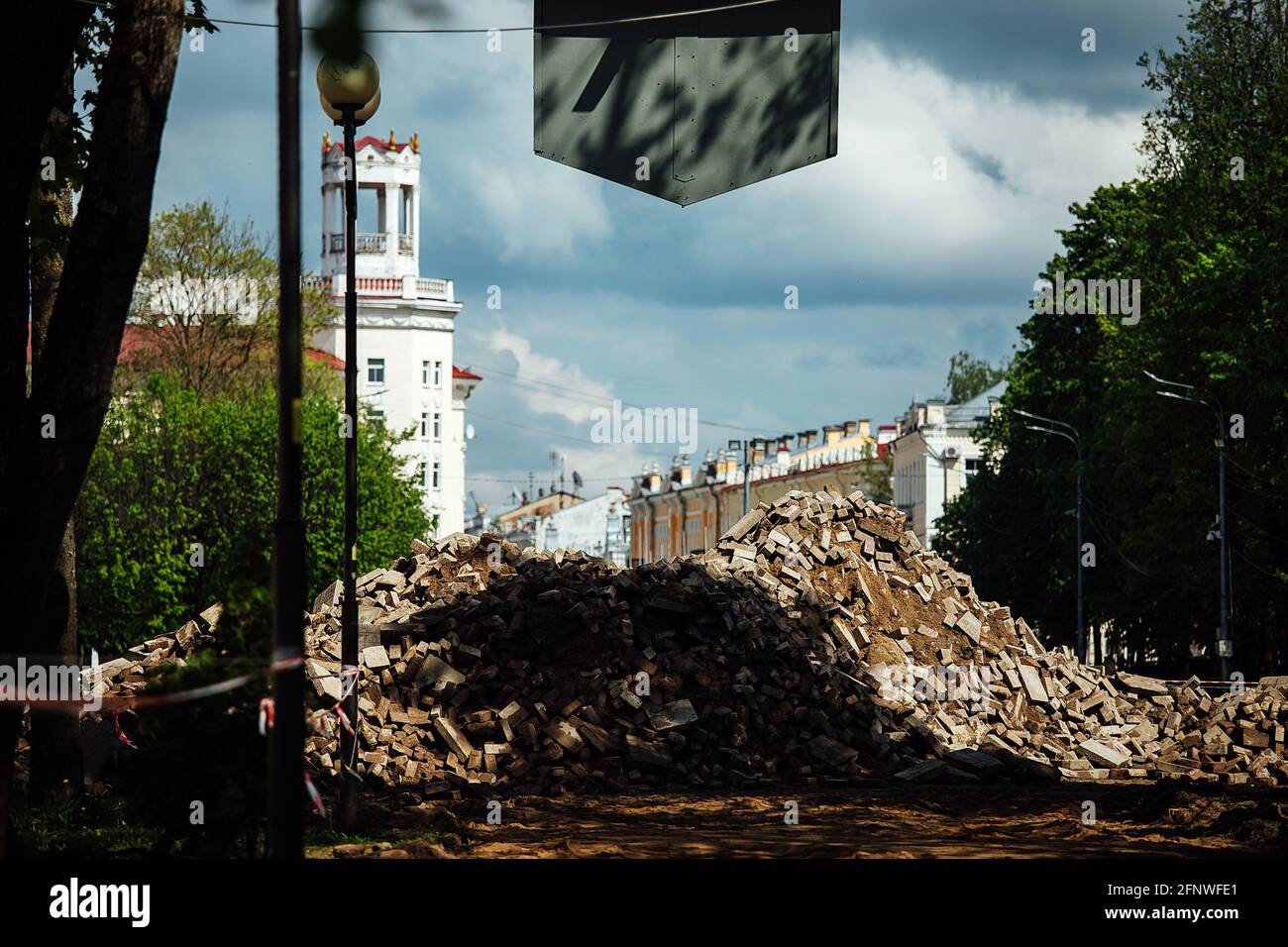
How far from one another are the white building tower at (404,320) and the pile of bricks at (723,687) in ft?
236

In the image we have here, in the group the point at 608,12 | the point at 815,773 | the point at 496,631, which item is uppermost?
the point at 608,12

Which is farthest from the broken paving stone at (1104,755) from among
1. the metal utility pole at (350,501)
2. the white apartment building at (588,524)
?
the white apartment building at (588,524)

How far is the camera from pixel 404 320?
9975 cm

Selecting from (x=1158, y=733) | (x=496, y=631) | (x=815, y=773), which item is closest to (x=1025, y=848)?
(x=815, y=773)

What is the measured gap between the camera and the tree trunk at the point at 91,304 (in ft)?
30.6

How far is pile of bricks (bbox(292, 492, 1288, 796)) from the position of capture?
2180 cm

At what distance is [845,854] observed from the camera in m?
13.7

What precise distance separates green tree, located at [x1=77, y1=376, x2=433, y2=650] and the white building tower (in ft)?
158

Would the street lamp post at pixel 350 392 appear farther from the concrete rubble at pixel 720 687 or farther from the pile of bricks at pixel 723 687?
the pile of bricks at pixel 723 687

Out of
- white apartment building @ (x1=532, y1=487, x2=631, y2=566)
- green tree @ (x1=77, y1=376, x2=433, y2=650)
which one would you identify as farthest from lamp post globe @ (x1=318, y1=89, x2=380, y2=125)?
white apartment building @ (x1=532, y1=487, x2=631, y2=566)

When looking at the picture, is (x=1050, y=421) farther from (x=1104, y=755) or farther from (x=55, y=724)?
(x=55, y=724)
